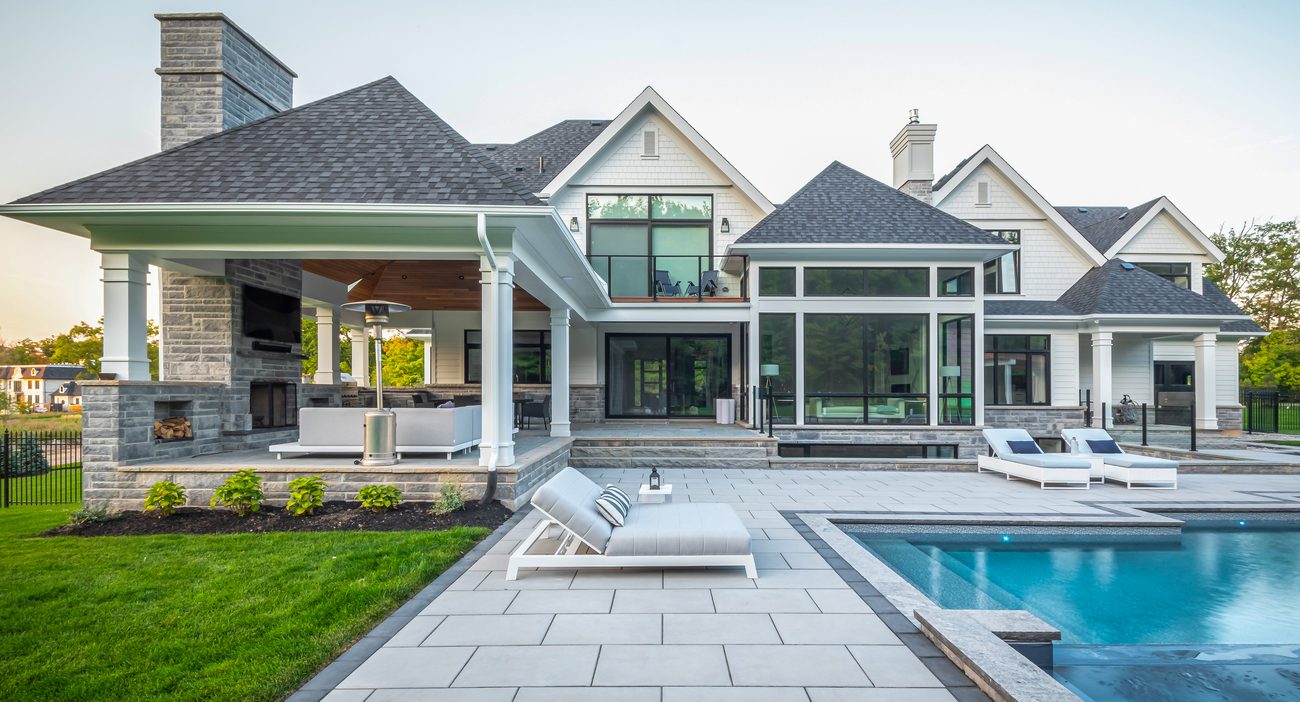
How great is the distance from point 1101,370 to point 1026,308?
238cm

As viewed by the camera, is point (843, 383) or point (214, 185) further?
point (843, 383)

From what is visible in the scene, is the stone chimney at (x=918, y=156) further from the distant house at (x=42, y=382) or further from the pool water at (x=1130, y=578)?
the distant house at (x=42, y=382)

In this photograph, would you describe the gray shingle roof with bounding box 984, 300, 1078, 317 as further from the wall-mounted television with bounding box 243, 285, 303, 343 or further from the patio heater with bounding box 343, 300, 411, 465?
the wall-mounted television with bounding box 243, 285, 303, 343

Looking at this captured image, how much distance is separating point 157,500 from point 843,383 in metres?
11.9

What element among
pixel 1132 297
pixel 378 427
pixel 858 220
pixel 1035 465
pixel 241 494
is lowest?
pixel 1035 465

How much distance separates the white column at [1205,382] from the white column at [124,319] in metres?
22.3

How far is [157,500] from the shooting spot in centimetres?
673

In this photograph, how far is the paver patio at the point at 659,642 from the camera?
2.91 m

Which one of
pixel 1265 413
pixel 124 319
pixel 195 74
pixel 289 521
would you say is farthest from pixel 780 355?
pixel 1265 413

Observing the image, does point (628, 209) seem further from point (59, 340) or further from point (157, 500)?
point (59, 340)

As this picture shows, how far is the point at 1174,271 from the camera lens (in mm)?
18625

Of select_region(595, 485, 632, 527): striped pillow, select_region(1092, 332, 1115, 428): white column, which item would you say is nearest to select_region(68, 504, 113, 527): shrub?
select_region(595, 485, 632, 527): striped pillow

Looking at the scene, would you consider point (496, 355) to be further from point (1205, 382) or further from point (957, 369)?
point (1205, 382)

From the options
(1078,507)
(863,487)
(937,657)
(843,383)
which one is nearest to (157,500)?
(937,657)
